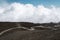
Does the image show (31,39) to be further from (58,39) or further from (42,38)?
(58,39)

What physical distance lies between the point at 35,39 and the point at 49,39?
513cm

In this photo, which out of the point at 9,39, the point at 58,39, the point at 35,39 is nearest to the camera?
the point at 58,39

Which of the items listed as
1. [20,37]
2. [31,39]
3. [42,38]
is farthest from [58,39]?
[20,37]

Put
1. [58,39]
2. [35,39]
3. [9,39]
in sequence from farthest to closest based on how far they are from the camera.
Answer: [9,39], [35,39], [58,39]

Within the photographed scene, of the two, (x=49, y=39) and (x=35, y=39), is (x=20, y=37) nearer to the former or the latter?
(x=35, y=39)

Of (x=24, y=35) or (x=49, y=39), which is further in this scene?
(x=24, y=35)

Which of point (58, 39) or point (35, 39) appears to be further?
point (35, 39)

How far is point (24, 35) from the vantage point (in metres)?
55.5

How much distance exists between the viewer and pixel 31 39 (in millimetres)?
49844

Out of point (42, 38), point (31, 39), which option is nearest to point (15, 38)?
point (31, 39)

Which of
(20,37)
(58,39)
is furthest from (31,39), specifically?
(58,39)

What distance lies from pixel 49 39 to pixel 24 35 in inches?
482

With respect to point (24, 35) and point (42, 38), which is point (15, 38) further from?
point (42, 38)

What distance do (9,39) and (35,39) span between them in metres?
9.74
